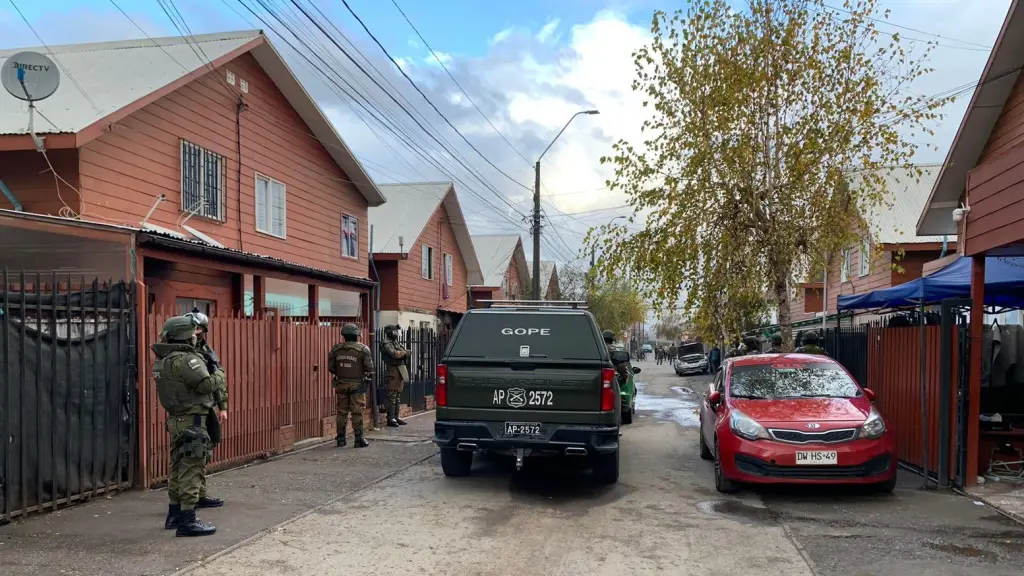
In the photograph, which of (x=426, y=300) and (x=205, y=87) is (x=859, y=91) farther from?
(x=426, y=300)

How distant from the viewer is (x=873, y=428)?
25.0ft

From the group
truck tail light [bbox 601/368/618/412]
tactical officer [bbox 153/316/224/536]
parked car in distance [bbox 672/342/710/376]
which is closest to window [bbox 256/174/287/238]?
tactical officer [bbox 153/316/224/536]

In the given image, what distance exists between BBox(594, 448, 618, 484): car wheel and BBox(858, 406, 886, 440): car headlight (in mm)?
2444

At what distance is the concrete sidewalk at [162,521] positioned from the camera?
17.1 feet

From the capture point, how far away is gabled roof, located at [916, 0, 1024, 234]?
40.3ft

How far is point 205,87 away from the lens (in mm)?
13117

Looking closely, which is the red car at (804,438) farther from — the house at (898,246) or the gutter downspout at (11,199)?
the house at (898,246)

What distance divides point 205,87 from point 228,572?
33.4ft

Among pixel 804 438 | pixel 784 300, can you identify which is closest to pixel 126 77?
pixel 804 438

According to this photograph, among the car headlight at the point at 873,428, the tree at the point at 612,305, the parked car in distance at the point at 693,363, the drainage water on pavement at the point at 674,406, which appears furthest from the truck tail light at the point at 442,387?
the tree at the point at 612,305

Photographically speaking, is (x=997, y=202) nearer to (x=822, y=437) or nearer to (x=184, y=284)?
(x=822, y=437)

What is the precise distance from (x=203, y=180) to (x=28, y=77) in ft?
12.6

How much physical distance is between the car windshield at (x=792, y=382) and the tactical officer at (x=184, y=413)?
18.3ft

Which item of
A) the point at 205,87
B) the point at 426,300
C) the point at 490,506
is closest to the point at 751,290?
the point at 490,506
